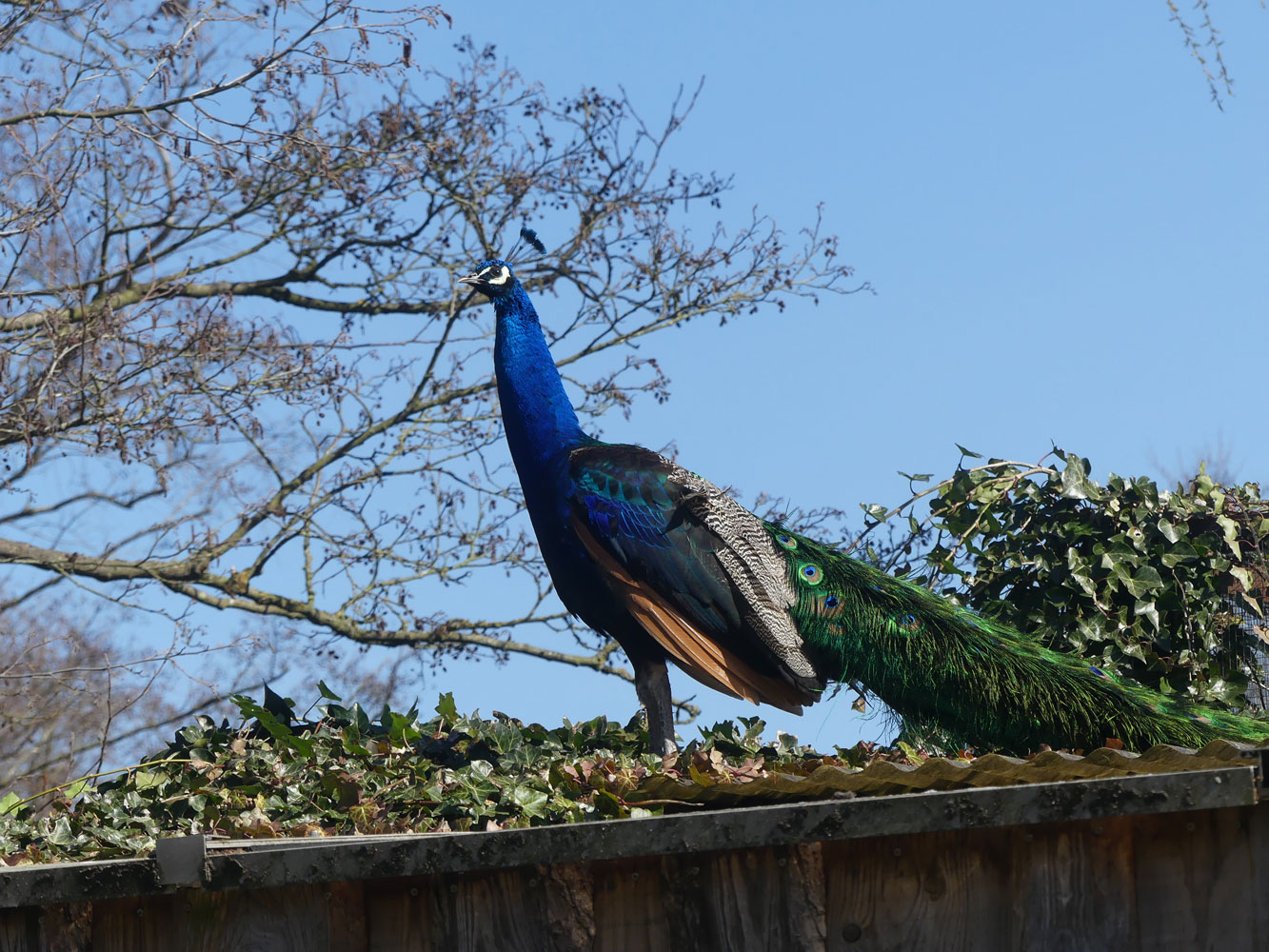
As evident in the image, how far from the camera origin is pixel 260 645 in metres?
11.0

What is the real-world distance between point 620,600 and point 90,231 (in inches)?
258

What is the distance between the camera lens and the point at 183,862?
373 centimetres

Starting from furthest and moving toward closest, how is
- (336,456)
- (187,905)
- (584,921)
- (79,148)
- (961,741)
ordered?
(336,456) → (79,148) → (961,741) → (187,905) → (584,921)

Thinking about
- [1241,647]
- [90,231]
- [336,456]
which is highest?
[90,231]

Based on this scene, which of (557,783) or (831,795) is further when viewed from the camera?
(557,783)

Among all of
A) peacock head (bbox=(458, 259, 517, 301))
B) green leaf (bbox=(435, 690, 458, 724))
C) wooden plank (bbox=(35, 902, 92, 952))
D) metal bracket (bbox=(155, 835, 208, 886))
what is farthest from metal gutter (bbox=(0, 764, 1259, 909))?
peacock head (bbox=(458, 259, 517, 301))

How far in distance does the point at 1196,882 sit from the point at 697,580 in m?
3.95

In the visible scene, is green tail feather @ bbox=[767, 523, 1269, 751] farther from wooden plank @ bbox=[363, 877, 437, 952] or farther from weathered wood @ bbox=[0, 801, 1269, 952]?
wooden plank @ bbox=[363, 877, 437, 952]

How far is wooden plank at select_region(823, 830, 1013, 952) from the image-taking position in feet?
11.4

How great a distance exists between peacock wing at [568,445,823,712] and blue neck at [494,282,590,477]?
315 mm

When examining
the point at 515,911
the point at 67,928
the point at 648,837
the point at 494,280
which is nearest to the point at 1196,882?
the point at 648,837

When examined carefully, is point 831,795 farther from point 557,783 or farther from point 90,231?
point 90,231

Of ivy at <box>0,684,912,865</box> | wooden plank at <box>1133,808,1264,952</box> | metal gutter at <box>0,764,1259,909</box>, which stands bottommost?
wooden plank at <box>1133,808,1264,952</box>

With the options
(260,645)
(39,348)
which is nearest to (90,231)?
(39,348)
